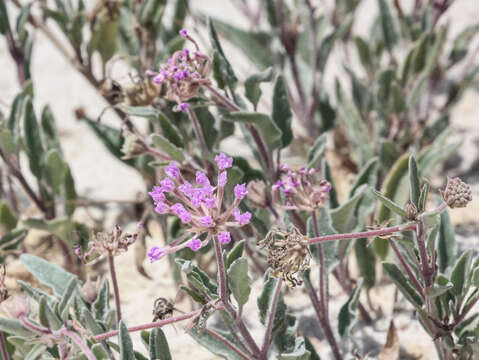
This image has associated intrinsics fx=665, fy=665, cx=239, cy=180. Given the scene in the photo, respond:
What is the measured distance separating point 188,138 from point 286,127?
1.37 feet

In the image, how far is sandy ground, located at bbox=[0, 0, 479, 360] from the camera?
236 centimetres

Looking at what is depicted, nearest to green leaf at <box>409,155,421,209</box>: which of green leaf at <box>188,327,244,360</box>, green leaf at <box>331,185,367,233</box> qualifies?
green leaf at <box>331,185,367,233</box>

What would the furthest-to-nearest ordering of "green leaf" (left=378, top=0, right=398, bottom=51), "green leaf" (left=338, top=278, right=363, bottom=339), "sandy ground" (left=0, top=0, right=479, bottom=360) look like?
"green leaf" (left=378, top=0, right=398, bottom=51), "sandy ground" (left=0, top=0, right=479, bottom=360), "green leaf" (left=338, top=278, right=363, bottom=339)

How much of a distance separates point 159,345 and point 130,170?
88.1 inches

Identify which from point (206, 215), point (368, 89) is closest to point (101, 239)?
point (206, 215)

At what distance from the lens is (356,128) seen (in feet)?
9.66

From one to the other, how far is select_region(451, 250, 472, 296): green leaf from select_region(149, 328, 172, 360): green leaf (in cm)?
82

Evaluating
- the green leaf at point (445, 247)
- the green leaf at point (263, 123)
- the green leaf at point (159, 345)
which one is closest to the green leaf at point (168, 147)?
the green leaf at point (263, 123)

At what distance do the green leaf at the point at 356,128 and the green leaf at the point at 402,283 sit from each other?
101 centimetres

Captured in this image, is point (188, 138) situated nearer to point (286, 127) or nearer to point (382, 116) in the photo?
point (286, 127)

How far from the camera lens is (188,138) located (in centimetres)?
260

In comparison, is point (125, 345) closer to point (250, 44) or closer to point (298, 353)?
point (298, 353)

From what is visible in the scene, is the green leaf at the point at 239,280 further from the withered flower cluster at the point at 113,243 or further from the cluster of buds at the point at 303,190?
the withered flower cluster at the point at 113,243

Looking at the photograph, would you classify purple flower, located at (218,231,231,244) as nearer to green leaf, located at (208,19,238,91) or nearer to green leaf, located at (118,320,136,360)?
green leaf, located at (118,320,136,360)
